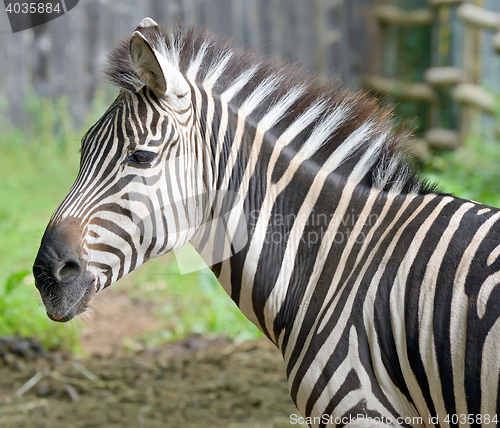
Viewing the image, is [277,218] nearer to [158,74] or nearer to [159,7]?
[158,74]

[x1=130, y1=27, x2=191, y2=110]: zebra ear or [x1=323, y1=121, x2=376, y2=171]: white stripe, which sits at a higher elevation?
[x1=130, y1=27, x2=191, y2=110]: zebra ear

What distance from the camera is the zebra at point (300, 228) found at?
6.11ft

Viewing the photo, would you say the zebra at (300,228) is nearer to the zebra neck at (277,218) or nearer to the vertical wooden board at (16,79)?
the zebra neck at (277,218)

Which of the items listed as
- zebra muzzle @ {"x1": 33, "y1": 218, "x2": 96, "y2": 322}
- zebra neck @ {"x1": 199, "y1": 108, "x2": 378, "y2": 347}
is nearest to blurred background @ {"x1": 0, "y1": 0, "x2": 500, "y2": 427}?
zebra neck @ {"x1": 199, "y1": 108, "x2": 378, "y2": 347}

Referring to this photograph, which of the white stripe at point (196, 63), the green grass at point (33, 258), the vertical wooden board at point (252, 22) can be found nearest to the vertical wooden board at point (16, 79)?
the green grass at point (33, 258)

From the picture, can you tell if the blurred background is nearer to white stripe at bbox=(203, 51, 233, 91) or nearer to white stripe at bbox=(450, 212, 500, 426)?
white stripe at bbox=(450, 212, 500, 426)

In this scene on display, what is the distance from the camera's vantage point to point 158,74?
203 cm

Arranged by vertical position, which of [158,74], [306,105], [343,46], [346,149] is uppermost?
[343,46]

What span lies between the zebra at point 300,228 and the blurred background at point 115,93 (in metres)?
2.02

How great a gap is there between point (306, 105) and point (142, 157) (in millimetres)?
787

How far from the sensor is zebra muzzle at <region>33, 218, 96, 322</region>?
1.98m

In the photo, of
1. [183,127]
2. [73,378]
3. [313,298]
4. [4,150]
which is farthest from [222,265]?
[4,150]

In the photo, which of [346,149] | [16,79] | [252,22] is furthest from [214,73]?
[252,22]

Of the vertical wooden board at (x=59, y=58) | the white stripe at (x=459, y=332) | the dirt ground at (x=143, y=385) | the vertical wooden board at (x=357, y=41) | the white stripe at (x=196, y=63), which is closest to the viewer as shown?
the white stripe at (x=459, y=332)
